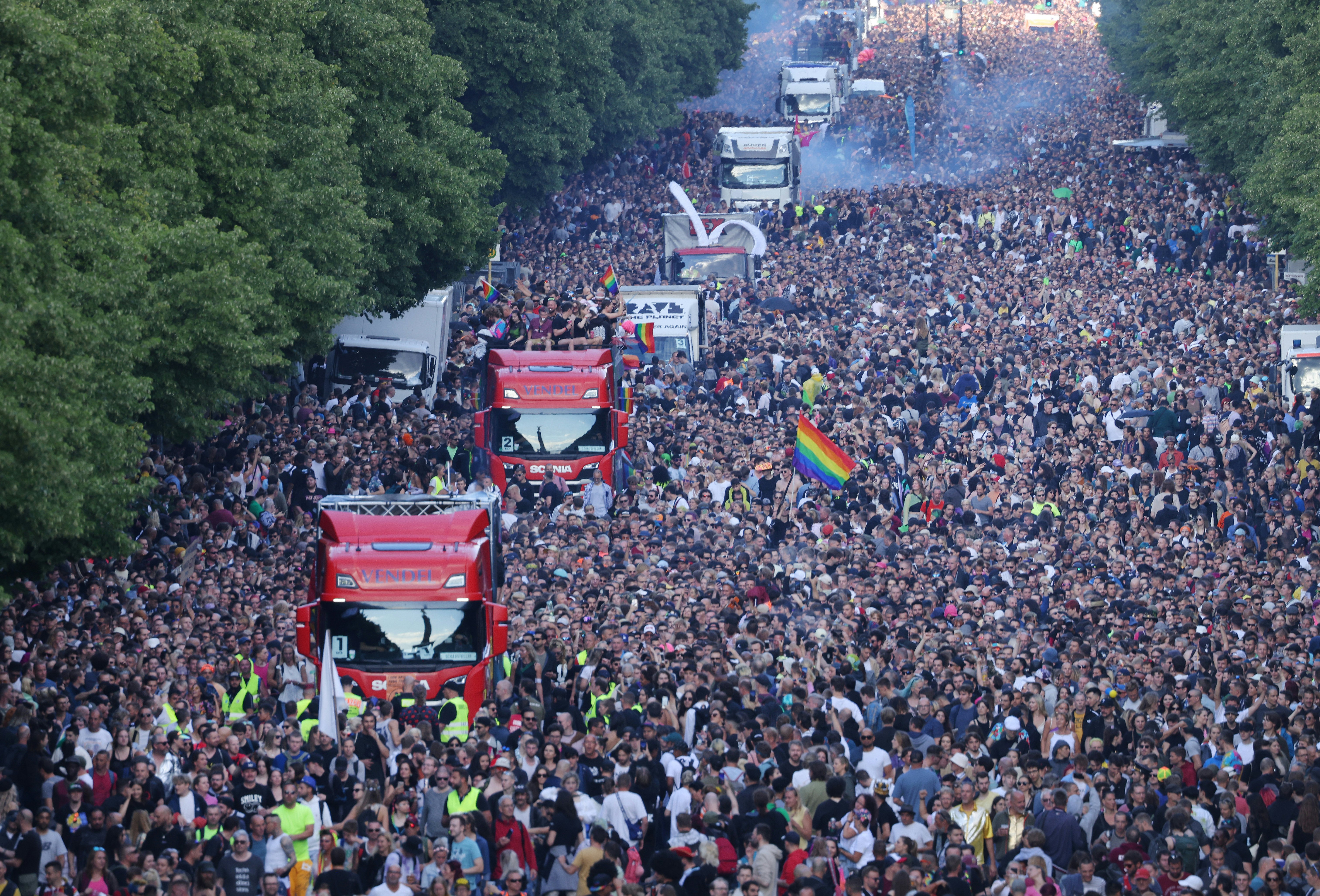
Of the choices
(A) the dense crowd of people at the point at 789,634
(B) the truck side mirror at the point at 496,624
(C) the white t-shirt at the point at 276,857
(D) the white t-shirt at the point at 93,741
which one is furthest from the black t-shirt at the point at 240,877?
(B) the truck side mirror at the point at 496,624

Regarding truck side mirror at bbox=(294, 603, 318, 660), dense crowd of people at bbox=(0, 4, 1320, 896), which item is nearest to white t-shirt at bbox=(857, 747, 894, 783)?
dense crowd of people at bbox=(0, 4, 1320, 896)

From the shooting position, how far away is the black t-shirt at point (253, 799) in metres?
13.9

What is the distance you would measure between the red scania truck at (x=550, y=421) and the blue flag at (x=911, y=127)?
46.8m

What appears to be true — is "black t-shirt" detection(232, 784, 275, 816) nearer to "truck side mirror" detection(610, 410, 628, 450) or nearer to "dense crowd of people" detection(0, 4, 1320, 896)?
"dense crowd of people" detection(0, 4, 1320, 896)

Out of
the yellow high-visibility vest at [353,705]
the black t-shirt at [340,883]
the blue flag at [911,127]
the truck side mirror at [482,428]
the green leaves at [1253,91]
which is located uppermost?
the green leaves at [1253,91]

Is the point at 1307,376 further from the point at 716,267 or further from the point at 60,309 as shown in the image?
the point at 60,309

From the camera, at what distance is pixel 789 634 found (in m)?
20.3

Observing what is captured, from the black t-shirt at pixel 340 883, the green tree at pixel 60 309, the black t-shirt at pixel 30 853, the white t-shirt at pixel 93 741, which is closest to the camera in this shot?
the black t-shirt at pixel 340 883

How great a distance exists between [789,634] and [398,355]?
49.7 feet

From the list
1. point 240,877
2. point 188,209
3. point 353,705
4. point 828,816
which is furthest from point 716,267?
point 240,877

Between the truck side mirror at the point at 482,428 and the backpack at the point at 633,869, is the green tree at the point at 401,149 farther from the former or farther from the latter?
the backpack at the point at 633,869

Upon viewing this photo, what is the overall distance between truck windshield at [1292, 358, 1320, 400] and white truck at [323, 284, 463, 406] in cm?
1371

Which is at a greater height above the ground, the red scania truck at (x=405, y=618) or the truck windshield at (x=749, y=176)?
the red scania truck at (x=405, y=618)

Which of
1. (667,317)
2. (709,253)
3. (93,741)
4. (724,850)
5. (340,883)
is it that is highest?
(340,883)
